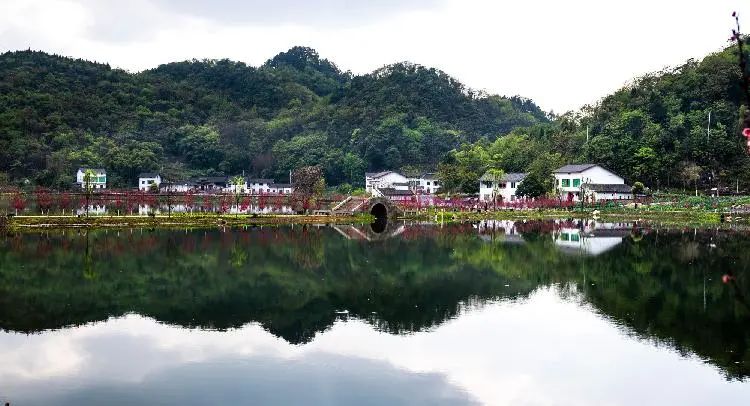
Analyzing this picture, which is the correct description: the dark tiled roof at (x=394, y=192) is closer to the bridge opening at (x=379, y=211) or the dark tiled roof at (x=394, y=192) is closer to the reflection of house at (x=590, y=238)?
the bridge opening at (x=379, y=211)

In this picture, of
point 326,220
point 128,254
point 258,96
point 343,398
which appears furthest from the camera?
point 258,96

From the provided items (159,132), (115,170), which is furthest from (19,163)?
(159,132)

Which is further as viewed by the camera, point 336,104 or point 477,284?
point 336,104

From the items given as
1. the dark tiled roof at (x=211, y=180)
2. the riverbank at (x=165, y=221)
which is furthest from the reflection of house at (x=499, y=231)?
the dark tiled roof at (x=211, y=180)

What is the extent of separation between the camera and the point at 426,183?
101188 millimetres

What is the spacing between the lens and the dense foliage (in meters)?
74.2

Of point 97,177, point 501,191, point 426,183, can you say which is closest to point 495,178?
point 501,191

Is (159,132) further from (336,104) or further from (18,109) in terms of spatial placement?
(336,104)

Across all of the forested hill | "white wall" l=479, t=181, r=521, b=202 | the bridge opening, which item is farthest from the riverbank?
the forested hill

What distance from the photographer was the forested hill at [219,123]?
103 m

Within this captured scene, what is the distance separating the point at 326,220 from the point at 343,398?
42.2 meters

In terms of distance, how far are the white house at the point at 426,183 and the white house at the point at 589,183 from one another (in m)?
23.0

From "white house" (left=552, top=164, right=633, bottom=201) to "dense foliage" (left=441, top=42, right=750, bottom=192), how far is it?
349cm

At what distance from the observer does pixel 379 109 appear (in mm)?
128375
